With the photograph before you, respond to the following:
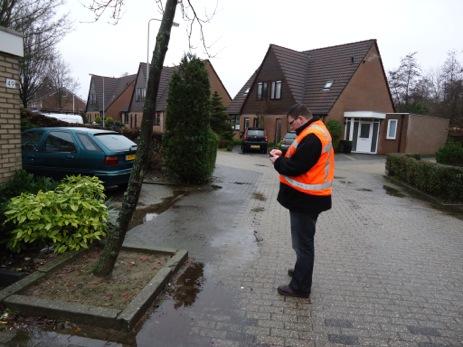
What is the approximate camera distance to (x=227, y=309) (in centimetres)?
394

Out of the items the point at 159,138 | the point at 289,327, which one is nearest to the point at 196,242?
the point at 289,327

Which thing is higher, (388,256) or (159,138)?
(159,138)

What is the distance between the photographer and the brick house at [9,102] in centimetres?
533

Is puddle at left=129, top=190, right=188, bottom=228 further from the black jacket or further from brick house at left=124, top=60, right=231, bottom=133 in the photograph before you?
brick house at left=124, top=60, right=231, bottom=133

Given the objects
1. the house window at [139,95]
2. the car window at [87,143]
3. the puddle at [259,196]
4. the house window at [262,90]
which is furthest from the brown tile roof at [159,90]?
the car window at [87,143]

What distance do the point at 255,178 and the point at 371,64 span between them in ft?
63.0

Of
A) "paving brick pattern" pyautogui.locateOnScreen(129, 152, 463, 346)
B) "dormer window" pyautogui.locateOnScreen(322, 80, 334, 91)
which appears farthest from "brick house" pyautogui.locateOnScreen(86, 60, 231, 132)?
"paving brick pattern" pyautogui.locateOnScreen(129, 152, 463, 346)

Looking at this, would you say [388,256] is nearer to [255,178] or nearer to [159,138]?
[255,178]

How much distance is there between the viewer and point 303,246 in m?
4.19

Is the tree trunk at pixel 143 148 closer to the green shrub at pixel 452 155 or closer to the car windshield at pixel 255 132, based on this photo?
the green shrub at pixel 452 155

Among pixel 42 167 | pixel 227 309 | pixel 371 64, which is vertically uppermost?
pixel 371 64

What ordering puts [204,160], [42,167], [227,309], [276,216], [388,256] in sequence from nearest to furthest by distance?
1. [227,309]
2. [388,256]
3. [276,216]
4. [42,167]
5. [204,160]

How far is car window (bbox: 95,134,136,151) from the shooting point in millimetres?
8789

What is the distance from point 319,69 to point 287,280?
91.5 feet
